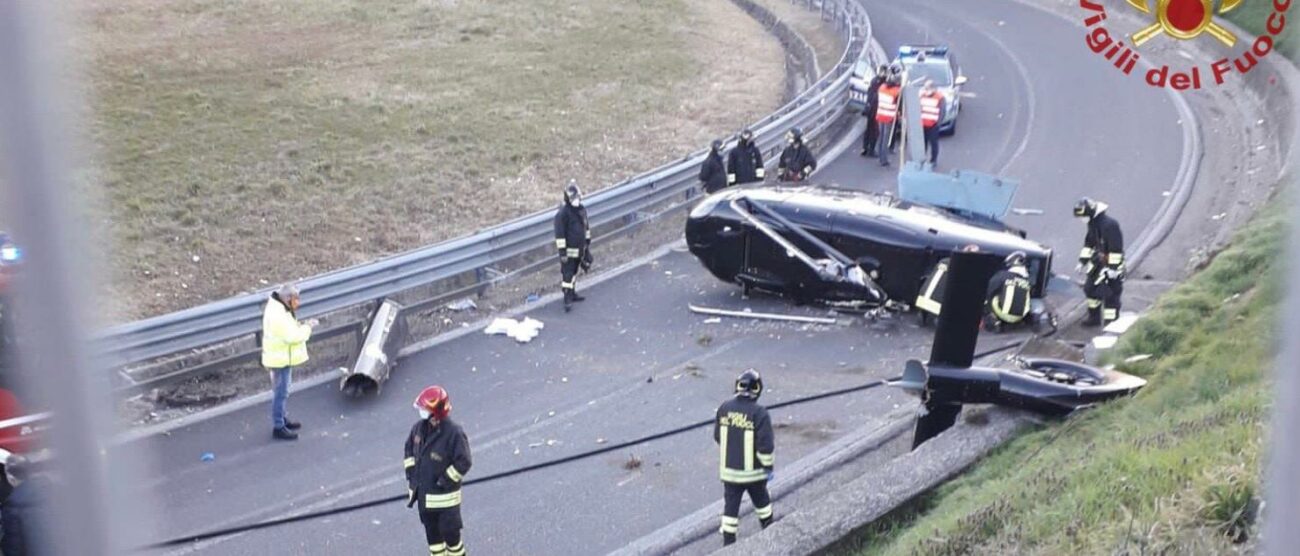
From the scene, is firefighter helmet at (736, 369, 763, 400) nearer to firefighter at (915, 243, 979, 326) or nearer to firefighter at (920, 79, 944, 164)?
firefighter at (915, 243, 979, 326)

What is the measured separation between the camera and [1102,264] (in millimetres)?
12602

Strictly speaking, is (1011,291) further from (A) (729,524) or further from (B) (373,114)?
(B) (373,114)

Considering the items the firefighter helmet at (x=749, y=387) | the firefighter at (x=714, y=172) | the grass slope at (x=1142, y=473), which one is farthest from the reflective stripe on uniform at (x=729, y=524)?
the firefighter at (x=714, y=172)

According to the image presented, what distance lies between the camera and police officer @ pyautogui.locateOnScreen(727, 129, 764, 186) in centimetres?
1708

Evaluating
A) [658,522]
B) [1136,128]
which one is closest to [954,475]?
[658,522]

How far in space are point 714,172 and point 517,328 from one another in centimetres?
421

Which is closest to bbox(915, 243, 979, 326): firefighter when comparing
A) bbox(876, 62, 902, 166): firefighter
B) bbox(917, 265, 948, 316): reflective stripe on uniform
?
bbox(917, 265, 948, 316): reflective stripe on uniform

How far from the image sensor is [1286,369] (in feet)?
6.86

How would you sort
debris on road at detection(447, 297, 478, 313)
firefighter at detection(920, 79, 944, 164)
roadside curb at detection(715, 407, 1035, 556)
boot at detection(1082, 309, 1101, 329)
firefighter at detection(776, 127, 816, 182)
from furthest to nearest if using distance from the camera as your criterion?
firefighter at detection(920, 79, 944, 164) → firefighter at detection(776, 127, 816, 182) → debris on road at detection(447, 297, 478, 313) → boot at detection(1082, 309, 1101, 329) → roadside curb at detection(715, 407, 1035, 556)

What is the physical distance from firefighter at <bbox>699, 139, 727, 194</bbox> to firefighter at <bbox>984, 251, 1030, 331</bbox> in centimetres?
477

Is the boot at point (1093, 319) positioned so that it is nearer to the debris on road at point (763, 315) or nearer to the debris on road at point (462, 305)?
the debris on road at point (763, 315)

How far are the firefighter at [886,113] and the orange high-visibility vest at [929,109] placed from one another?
0.43 m

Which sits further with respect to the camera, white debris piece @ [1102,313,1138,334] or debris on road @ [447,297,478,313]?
debris on road @ [447,297,478,313]

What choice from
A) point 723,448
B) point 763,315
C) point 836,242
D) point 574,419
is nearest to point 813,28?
point 836,242
